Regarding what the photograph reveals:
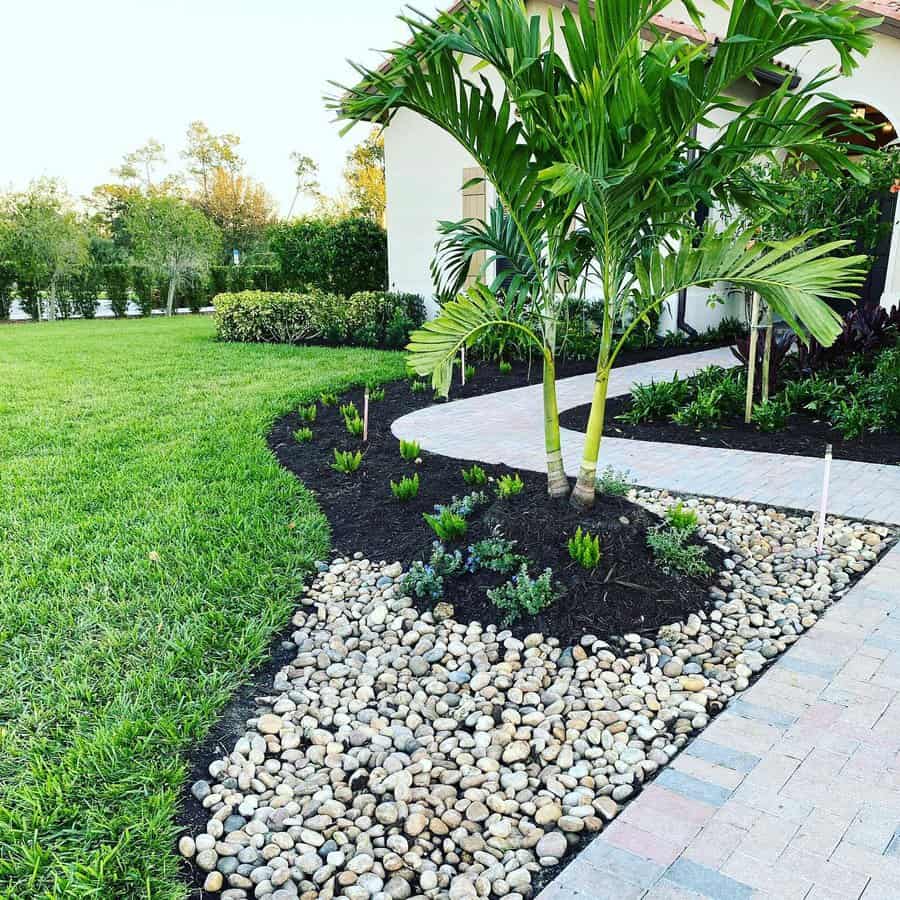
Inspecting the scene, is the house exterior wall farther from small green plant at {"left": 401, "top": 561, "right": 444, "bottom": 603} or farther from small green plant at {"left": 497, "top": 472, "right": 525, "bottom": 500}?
small green plant at {"left": 401, "top": 561, "right": 444, "bottom": 603}

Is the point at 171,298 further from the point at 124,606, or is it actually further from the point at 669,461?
the point at 124,606

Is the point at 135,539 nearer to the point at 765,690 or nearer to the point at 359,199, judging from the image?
the point at 765,690

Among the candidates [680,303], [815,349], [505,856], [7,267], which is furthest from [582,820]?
[7,267]

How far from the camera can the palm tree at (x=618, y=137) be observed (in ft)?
9.21

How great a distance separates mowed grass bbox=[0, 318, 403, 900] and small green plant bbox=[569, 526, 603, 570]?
1.37 metres

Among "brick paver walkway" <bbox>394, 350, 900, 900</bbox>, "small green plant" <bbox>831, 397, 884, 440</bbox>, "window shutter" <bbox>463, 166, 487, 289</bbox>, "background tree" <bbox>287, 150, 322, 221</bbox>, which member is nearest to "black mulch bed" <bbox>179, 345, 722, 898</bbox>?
"brick paver walkway" <bbox>394, 350, 900, 900</bbox>

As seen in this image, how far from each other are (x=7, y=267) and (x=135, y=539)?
68.0ft

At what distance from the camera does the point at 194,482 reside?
5.14m

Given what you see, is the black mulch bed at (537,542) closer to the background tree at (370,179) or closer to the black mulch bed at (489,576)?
the black mulch bed at (489,576)

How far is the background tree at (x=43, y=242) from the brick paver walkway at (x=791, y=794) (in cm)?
2242

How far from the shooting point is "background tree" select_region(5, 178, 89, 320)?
20359 mm

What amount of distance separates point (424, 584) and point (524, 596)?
0.52m

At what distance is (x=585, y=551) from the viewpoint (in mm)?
3311

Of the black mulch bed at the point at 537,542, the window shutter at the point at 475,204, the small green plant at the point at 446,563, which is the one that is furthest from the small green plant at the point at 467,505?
the window shutter at the point at 475,204
